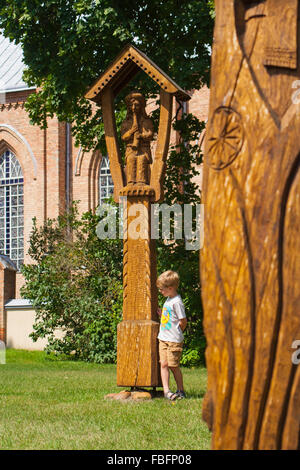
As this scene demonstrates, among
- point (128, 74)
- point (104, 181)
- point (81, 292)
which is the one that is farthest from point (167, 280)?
point (104, 181)

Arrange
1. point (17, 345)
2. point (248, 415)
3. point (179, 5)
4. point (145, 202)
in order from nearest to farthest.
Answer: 1. point (248, 415)
2. point (145, 202)
3. point (179, 5)
4. point (17, 345)

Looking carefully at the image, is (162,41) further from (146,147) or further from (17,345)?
(17,345)

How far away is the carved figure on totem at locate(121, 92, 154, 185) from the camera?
7637 millimetres

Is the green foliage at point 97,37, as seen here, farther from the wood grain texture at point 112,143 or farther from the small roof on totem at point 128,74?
the wood grain texture at point 112,143

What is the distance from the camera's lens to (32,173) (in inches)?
1183

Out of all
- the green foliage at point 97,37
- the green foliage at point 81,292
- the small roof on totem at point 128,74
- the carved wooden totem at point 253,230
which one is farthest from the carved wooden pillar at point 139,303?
the green foliage at point 81,292

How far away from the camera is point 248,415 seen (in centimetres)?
222

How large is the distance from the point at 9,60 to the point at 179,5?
2046 centimetres

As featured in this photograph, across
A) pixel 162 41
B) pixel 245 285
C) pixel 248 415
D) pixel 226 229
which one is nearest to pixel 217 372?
pixel 248 415

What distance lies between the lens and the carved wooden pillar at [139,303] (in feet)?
23.7

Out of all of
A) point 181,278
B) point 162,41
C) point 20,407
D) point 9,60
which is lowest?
point 20,407

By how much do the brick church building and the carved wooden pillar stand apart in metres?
20.7

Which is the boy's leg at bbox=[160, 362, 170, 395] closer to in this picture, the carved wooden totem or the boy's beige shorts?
the boy's beige shorts

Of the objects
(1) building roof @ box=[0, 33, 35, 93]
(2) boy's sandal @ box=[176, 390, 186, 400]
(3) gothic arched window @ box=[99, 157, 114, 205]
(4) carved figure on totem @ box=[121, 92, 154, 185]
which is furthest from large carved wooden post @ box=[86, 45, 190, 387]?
(1) building roof @ box=[0, 33, 35, 93]
